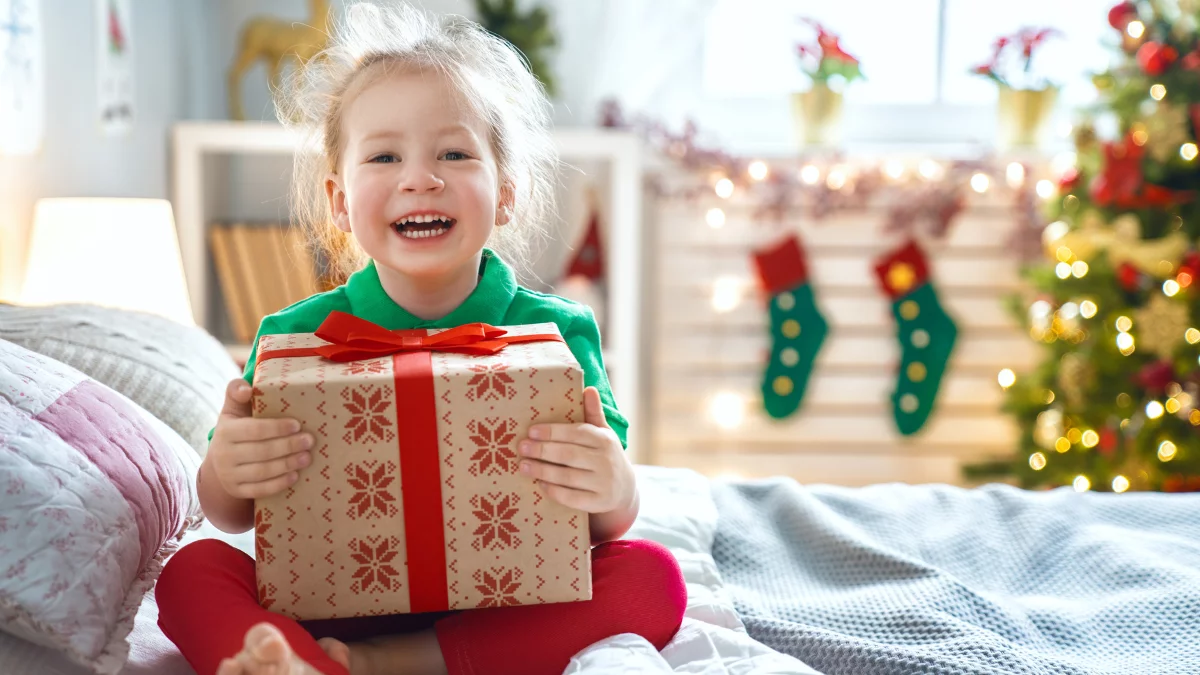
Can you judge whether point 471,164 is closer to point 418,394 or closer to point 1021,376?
point 418,394

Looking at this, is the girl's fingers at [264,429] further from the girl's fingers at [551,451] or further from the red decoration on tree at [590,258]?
the red decoration on tree at [590,258]

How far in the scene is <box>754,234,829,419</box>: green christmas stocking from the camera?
296 centimetres

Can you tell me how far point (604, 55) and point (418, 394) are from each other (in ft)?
7.45

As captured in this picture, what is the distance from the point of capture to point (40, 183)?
192cm

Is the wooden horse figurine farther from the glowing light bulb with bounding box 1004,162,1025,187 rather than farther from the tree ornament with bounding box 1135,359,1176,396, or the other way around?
the tree ornament with bounding box 1135,359,1176,396

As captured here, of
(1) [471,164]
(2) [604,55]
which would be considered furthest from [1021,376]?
(1) [471,164]

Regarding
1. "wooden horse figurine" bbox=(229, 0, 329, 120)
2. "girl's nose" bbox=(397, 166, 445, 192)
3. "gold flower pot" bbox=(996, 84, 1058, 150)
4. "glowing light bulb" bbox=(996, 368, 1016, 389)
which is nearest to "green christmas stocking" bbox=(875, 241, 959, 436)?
"glowing light bulb" bbox=(996, 368, 1016, 389)

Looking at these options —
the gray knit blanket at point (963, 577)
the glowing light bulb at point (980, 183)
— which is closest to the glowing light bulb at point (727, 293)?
the glowing light bulb at point (980, 183)

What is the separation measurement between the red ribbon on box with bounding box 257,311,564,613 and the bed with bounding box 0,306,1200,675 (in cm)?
15

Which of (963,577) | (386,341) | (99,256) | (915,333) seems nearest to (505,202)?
(386,341)

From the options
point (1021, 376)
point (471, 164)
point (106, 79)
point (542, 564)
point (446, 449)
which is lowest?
point (1021, 376)

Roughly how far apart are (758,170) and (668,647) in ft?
6.95

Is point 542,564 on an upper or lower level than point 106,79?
lower

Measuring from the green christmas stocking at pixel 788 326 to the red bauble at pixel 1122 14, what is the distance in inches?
37.0
